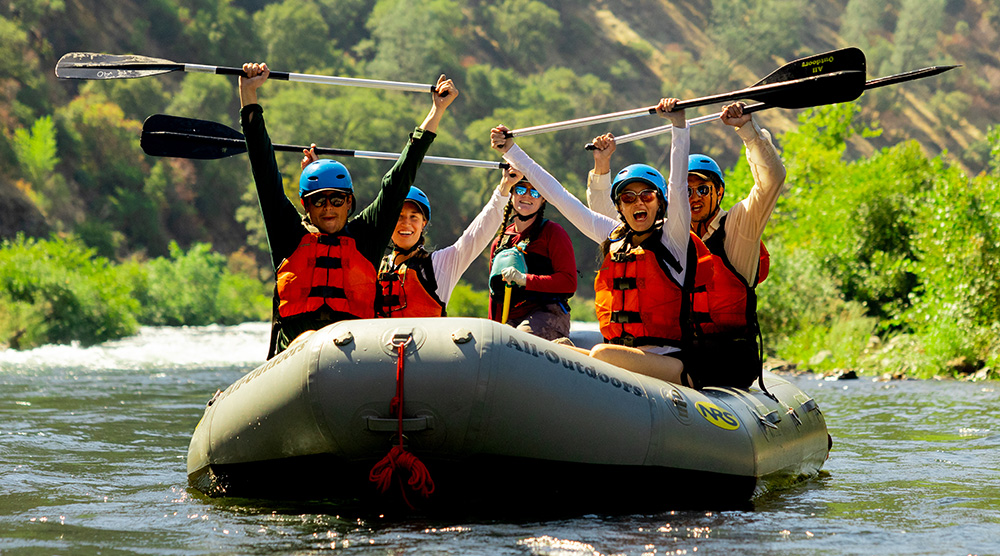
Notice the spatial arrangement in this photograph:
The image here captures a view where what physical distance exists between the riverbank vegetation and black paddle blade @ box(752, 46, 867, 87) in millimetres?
8605

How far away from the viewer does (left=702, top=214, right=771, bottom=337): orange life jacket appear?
484 cm

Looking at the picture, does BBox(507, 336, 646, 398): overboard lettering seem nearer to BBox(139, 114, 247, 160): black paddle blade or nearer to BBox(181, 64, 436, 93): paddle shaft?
BBox(181, 64, 436, 93): paddle shaft

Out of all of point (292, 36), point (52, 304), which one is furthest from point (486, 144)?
point (52, 304)

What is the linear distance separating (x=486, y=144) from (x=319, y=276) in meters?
49.5

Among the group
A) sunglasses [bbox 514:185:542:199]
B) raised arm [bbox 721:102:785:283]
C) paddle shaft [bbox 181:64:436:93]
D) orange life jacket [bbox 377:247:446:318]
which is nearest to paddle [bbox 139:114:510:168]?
sunglasses [bbox 514:185:542:199]

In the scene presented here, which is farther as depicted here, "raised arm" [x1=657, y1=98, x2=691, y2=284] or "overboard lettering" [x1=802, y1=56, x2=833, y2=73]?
"overboard lettering" [x1=802, y1=56, x2=833, y2=73]

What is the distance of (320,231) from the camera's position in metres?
4.62

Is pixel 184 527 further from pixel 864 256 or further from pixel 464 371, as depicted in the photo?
pixel 864 256

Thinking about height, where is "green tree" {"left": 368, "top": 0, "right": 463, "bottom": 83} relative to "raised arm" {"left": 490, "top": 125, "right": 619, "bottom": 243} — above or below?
above

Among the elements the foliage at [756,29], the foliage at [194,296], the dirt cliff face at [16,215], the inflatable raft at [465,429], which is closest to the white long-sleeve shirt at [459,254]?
the inflatable raft at [465,429]

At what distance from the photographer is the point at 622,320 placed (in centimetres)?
471

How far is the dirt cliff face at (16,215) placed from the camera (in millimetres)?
26891

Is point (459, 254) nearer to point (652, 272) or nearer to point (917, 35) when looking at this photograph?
point (652, 272)

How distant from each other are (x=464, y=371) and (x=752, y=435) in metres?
1.47
